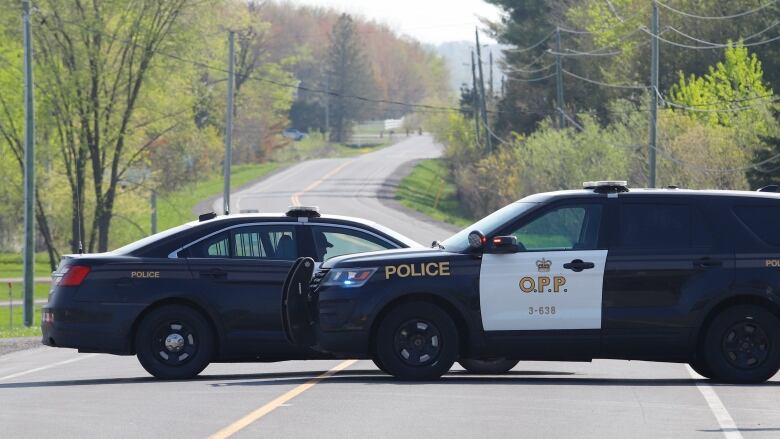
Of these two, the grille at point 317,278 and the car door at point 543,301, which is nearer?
the car door at point 543,301

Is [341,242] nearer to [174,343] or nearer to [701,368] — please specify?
[174,343]

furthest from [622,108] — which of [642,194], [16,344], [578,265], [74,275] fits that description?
[74,275]

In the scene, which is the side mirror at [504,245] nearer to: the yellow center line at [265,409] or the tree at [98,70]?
the yellow center line at [265,409]

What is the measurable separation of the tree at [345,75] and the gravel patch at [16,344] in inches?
4876

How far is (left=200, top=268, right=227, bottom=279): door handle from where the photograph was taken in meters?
14.7

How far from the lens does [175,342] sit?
47.9 feet

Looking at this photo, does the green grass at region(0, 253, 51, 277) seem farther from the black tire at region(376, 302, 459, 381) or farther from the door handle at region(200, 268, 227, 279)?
the black tire at region(376, 302, 459, 381)

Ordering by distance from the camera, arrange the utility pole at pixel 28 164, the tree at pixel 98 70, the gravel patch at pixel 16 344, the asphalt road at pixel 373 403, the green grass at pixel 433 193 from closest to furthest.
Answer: the asphalt road at pixel 373 403
the gravel patch at pixel 16 344
the utility pole at pixel 28 164
the tree at pixel 98 70
the green grass at pixel 433 193

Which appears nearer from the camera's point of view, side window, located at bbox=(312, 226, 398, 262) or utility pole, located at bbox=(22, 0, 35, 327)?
side window, located at bbox=(312, 226, 398, 262)

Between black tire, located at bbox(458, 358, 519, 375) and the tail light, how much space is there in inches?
149

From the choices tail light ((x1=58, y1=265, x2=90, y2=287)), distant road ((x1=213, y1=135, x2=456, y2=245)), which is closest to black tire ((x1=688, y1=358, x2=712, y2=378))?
tail light ((x1=58, y1=265, x2=90, y2=287))

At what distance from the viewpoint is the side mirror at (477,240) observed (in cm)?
1369

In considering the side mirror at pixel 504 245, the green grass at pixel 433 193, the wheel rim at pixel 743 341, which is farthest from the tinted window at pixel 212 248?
the green grass at pixel 433 193

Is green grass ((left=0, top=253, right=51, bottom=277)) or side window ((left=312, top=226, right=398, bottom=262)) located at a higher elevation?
side window ((left=312, top=226, right=398, bottom=262))
